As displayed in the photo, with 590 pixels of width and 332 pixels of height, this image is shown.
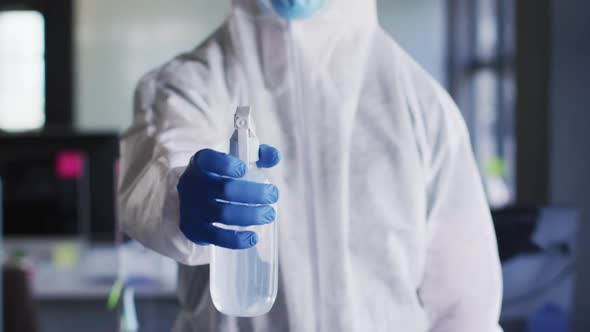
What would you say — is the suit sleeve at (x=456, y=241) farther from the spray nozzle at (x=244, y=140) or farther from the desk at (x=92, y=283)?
the desk at (x=92, y=283)

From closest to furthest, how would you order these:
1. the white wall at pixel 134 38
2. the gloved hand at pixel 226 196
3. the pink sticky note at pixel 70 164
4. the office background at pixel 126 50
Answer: the gloved hand at pixel 226 196 < the pink sticky note at pixel 70 164 < the office background at pixel 126 50 < the white wall at pixel 134 38

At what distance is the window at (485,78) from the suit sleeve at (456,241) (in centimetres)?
186

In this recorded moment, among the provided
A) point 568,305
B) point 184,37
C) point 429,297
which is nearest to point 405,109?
point 429,297

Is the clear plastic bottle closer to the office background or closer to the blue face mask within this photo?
the blue face mask

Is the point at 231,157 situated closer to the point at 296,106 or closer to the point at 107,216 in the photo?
the point at 296,106

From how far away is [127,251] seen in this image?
2.42 m

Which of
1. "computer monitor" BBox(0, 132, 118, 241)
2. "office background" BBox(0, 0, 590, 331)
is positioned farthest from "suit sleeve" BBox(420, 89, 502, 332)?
"office background" BBox(0, 0, 590, 331)

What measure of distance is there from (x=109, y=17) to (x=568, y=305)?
2837 millimetres

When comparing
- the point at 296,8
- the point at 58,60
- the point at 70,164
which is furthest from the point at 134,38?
the point at 296,8

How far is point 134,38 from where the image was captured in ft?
11.8

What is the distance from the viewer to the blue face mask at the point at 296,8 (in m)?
0.95

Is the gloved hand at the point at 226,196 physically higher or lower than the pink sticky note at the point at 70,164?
higher

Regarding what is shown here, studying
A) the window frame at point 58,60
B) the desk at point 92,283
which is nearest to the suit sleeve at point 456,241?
the desk at point 92,283

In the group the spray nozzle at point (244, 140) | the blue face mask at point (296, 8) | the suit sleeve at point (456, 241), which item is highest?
the blue face mask at point (296, 8)
